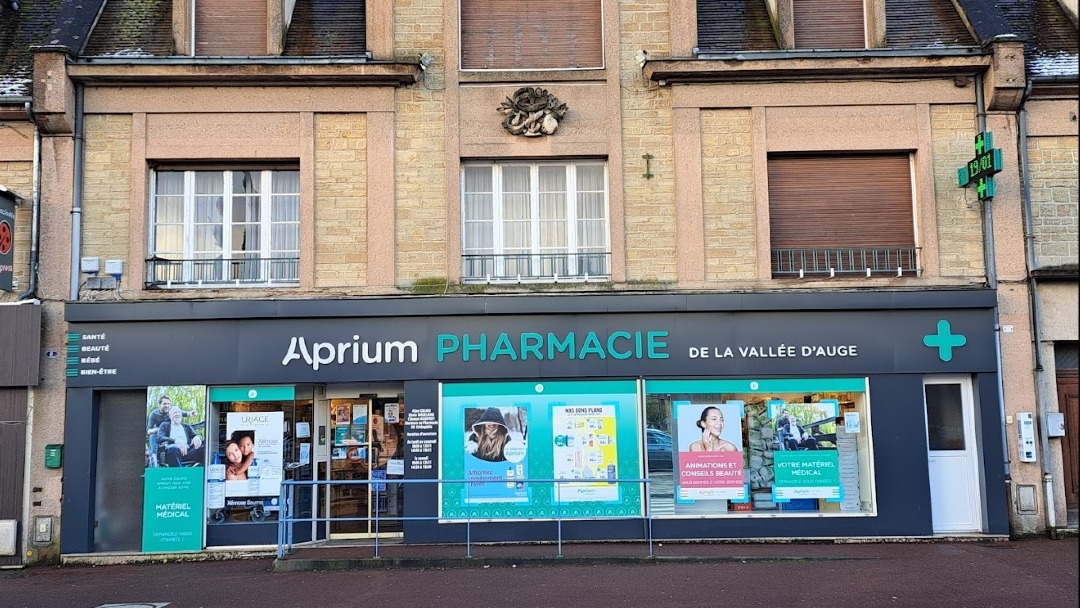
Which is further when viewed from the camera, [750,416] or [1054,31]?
[1054,31]

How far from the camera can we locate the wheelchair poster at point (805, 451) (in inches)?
432

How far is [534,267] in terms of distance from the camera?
37.5 feet

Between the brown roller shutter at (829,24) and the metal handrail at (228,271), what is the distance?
24.9 ft

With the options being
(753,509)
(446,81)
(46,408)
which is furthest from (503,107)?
(46,408)

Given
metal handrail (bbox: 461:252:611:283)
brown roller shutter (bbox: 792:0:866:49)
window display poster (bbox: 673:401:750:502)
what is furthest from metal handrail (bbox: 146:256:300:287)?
brown roller shutter (bbox: 792:0:866:49)

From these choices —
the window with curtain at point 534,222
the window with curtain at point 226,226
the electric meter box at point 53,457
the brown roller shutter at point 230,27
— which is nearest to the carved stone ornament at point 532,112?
the window with curtain at point 534,222

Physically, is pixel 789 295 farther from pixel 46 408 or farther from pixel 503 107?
pixel 46 408

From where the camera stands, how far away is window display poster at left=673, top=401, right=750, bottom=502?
36.1 feet

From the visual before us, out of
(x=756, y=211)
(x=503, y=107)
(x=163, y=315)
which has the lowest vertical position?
(x=163, y=315)

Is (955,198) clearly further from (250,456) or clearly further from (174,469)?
(174,469)

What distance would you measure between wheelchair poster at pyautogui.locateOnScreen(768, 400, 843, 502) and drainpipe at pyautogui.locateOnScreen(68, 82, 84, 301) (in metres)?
9.08

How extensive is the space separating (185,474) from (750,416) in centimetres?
728

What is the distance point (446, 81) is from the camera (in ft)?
37.3

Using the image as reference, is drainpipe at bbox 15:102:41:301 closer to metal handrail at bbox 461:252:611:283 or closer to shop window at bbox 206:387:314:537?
shop window at bbox 206:387:314:537
